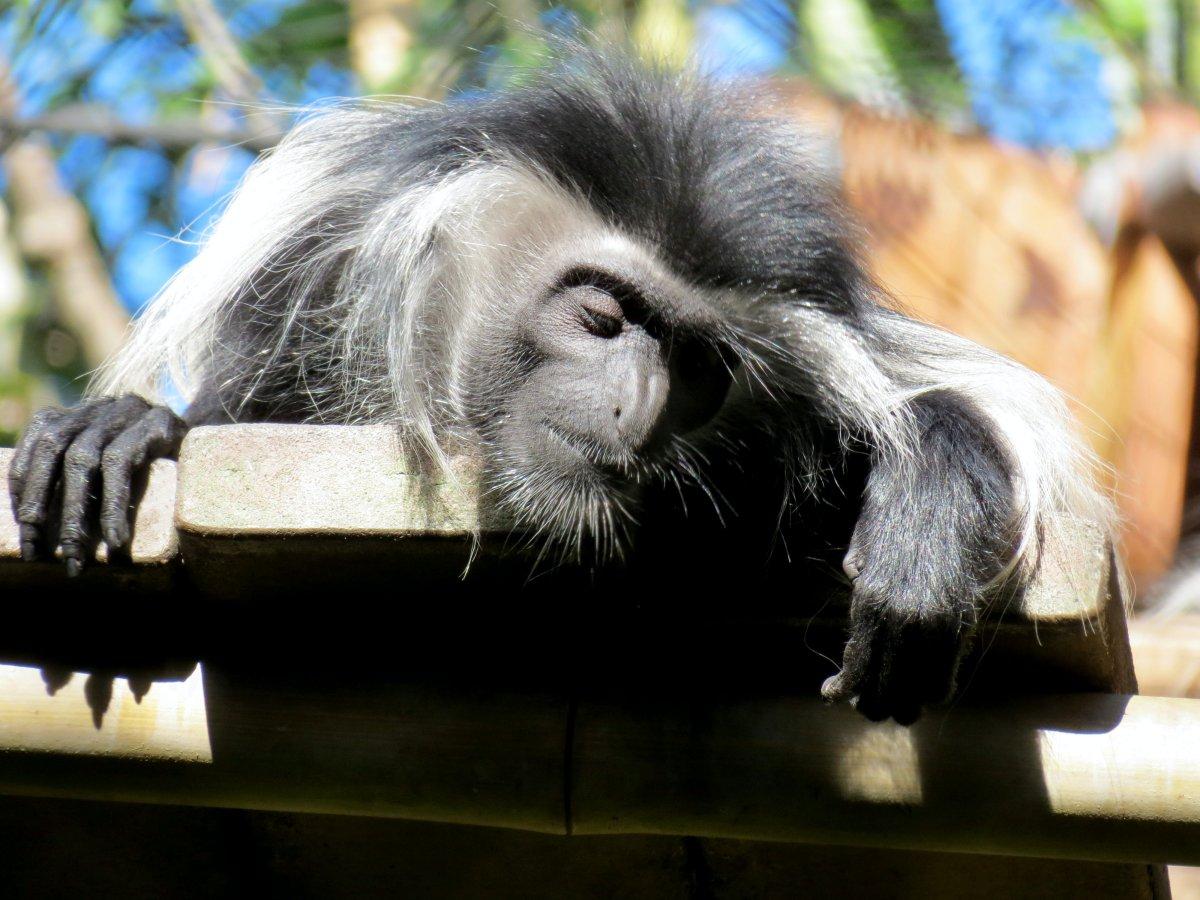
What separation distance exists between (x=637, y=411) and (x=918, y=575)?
41 centimetres

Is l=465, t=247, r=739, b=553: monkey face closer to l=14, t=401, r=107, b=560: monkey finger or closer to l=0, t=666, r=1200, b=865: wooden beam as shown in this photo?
l=0, t=666, r=1200, b=865: wooden beam

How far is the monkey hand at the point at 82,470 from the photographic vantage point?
4.24 ft

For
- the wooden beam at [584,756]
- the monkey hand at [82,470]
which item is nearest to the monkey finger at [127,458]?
the monkey hand at [82,470]

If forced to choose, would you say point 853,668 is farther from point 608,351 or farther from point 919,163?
point 919,163

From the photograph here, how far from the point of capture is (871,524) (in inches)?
53.0

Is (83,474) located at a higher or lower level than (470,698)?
higher

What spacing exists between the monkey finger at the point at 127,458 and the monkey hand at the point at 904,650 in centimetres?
68

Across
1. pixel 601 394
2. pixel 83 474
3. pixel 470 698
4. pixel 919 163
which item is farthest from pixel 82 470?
pixel 919 163

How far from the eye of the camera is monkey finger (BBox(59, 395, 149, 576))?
1284 mm

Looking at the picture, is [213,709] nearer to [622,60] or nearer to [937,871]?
[937,871]

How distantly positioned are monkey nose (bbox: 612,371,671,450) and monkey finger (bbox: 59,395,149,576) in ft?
1.83

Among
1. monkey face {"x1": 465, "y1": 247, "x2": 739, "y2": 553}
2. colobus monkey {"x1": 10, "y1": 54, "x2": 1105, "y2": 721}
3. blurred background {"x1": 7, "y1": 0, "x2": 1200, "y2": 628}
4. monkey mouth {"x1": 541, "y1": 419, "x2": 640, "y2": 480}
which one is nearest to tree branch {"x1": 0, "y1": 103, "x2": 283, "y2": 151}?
blurred background {"x1": 7, "y1": 0, "x2": 1200, "y2": 628}

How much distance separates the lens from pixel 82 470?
1.38m

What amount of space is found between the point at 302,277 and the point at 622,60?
0.54 meters
